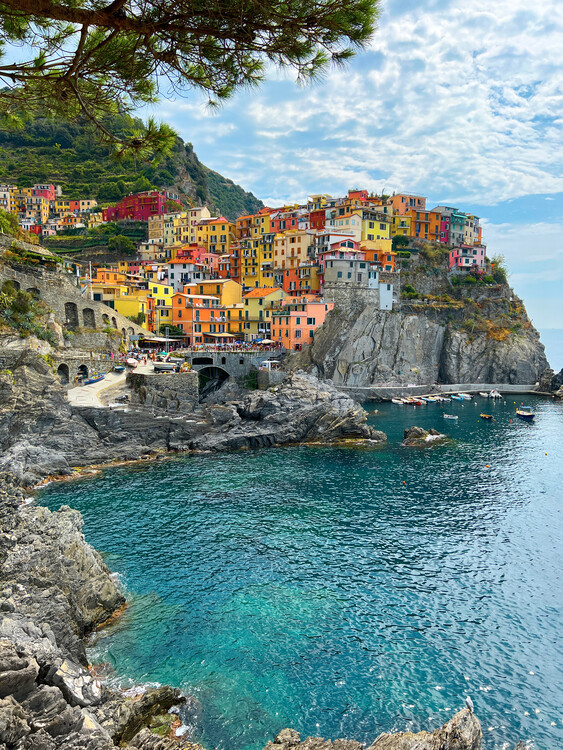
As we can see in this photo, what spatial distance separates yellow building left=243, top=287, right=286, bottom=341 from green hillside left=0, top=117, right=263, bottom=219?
5269 cm

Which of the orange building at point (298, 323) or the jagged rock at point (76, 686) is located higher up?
the orange building at point (298, 323)

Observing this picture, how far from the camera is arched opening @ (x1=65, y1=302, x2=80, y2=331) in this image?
156 ft

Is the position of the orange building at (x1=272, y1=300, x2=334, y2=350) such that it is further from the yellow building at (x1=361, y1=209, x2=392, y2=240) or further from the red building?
the red building

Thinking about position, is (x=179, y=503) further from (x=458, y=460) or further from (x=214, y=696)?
(x=458, y=460)

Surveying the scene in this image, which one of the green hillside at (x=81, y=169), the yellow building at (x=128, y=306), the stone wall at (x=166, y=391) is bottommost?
the stone wall at (x=166, y=391)

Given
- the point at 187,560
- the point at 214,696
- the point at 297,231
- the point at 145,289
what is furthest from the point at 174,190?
the point at 214,696

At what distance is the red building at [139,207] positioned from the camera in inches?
3713

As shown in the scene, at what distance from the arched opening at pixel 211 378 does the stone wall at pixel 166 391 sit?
12487 millimetres

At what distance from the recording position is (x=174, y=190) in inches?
4279

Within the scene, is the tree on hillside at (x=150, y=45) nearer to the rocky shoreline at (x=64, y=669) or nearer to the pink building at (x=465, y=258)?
the rocky shoreline at (x=64, y=669)

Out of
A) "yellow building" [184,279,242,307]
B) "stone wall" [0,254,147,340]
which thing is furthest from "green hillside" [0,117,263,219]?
"stone wall" [0,254,147,340]

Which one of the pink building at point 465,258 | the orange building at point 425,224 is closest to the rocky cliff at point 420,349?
the pink building at point 465,258

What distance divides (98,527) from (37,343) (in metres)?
20.2

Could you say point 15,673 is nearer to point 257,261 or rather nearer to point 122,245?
point 257,261
